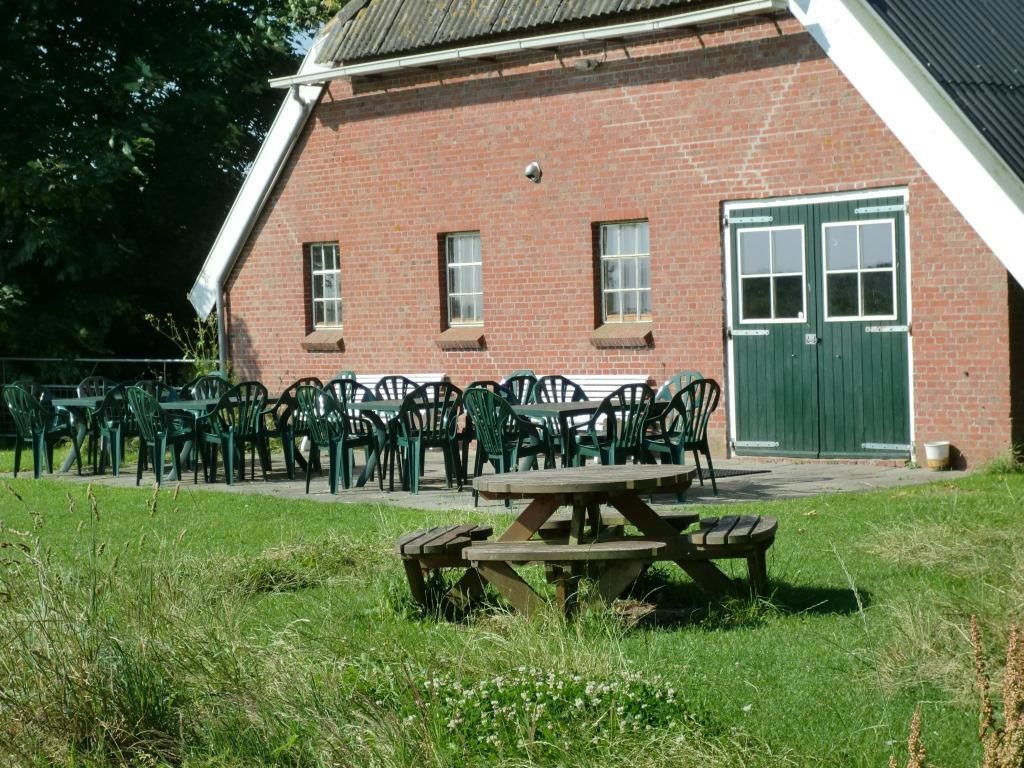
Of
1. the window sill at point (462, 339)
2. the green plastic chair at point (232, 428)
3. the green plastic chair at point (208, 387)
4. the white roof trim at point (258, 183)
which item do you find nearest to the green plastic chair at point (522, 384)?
the window sill at point (462, 339)

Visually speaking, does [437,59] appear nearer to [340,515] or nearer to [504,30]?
[504,30]

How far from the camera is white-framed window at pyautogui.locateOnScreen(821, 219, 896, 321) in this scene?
14320mm

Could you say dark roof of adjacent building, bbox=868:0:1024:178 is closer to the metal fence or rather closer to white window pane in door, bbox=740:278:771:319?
white window pane in door, bbox=740:278:771:319

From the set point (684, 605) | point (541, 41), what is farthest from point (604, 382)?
point (684, 605)

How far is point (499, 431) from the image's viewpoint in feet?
39.9

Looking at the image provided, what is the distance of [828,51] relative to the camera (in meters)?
14.2

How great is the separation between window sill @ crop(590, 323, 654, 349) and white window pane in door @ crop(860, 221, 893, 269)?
2.60 meters

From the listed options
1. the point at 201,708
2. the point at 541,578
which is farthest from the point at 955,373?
the point at 201,708

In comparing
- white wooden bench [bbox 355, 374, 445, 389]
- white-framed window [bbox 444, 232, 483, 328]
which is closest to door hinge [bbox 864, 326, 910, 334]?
white-framed window [bbox 444, 232, 483, 328]

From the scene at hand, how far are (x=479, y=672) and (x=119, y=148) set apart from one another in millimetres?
17866

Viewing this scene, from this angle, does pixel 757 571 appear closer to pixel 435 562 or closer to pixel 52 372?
pixel 435 562

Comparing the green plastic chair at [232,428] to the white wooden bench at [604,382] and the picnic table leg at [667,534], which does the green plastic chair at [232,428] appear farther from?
the picnic table leg at [667,534]

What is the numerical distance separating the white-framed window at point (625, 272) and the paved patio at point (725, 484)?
7.04ft

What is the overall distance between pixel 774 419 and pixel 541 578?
7.31 m
